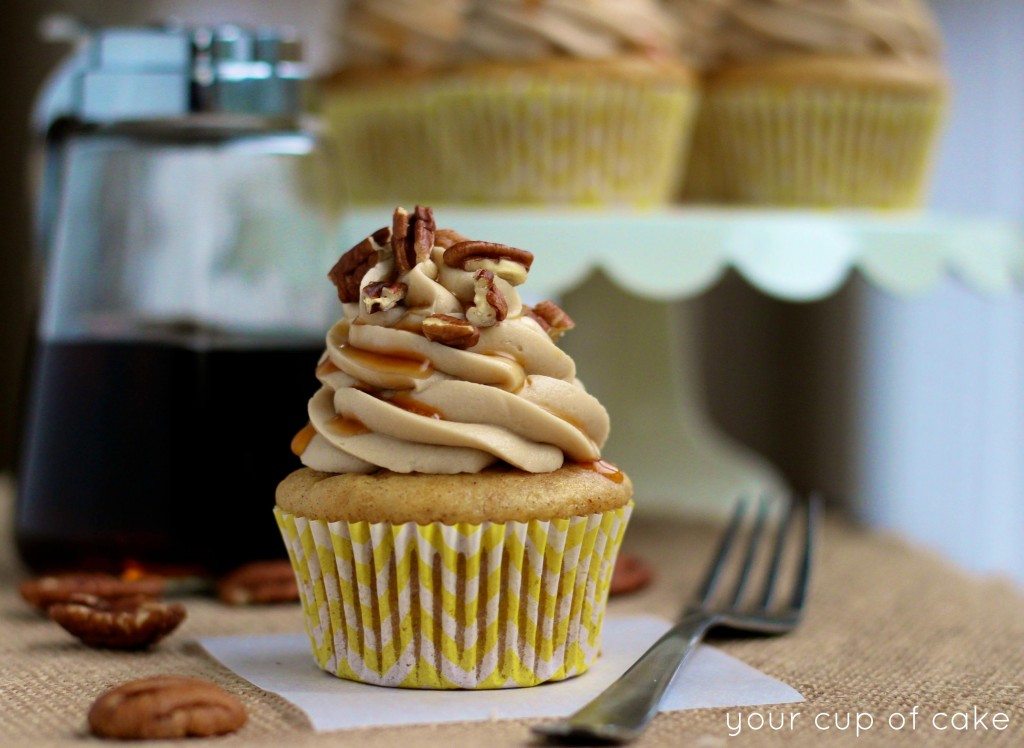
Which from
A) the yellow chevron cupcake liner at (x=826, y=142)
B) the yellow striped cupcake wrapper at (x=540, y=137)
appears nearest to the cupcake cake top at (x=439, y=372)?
the yellow striped cupcake wrapper at (x=540, y=137)

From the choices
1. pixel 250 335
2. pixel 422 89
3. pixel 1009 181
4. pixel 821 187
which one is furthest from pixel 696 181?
pixel 1009 181

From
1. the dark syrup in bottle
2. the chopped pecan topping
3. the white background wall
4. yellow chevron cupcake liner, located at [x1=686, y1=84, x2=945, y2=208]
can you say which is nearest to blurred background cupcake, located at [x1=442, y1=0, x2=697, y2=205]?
yellow chevron cupcake liner, located at [x1=686, y1=84, x2=945, y2=208]

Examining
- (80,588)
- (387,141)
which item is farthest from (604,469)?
(387,141)

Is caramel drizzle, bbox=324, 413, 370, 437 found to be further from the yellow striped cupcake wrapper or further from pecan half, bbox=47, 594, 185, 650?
the yellow striped cupcake wrapper

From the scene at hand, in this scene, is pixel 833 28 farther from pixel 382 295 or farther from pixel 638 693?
pixel 638 693

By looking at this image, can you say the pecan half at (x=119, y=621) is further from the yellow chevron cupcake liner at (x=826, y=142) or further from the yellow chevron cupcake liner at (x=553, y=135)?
the yellow chevron cupcake liner at (x=826, y=142)

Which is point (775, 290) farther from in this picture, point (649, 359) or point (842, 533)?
point (649, 359)
